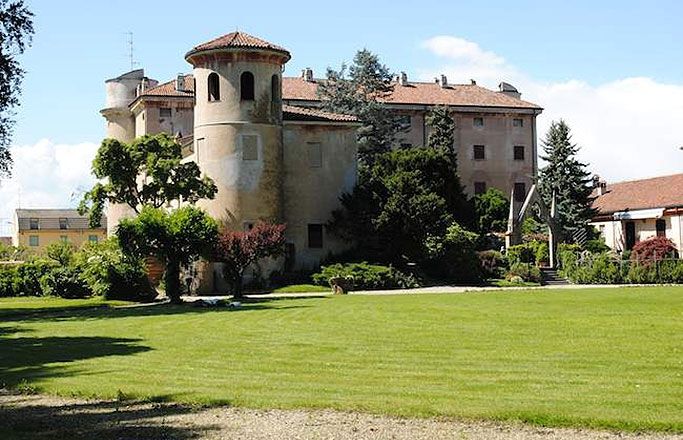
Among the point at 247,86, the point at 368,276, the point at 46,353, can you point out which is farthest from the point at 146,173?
the point at 46,353

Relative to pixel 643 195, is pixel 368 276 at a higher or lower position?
lower

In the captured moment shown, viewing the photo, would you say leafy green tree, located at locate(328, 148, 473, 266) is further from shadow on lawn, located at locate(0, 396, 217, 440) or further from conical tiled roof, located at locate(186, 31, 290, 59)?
A: shadow on lawn, located at locate(0, 396, 217, 440)

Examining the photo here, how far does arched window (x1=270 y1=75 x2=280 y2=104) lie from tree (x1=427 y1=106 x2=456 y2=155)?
72.8 ft

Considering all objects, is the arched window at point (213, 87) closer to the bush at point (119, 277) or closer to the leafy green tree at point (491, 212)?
the bush at point (119, 277)

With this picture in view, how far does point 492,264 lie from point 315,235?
33.1ft

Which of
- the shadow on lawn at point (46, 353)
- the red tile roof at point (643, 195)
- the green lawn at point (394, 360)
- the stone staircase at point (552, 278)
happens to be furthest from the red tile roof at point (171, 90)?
the shadow on lawn at point (46, 353)

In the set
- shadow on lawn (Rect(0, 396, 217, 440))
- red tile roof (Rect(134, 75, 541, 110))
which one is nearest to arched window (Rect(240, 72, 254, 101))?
red tile roof (Rect(134, 75, 541, 110))

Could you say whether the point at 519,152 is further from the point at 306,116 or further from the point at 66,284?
the point at 66,284

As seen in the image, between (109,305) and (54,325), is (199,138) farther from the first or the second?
(54,325)

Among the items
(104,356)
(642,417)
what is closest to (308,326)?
(104,356)

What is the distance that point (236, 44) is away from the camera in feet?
157

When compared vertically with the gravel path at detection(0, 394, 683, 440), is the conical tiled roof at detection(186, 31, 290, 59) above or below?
above

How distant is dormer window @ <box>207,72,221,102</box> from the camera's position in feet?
160

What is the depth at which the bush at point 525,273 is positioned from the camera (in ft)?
163
